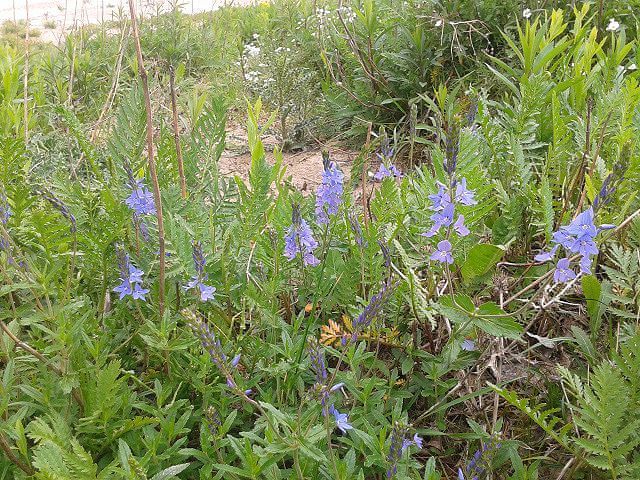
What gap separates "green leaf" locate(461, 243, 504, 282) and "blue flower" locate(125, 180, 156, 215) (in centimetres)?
100

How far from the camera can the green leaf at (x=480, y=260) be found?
5.87 ft

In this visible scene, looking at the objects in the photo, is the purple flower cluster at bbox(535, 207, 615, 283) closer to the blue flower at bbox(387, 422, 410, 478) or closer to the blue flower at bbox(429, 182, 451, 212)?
the blue flower at bbox(429, 182, 451, 212)

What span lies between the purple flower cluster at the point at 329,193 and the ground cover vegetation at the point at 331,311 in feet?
0.04

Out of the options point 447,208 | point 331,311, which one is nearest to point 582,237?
point 447,208

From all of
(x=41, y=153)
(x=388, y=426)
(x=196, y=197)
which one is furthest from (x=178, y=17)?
(x=388, y=426)

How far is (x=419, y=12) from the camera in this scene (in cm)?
394

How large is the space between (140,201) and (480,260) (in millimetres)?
1068

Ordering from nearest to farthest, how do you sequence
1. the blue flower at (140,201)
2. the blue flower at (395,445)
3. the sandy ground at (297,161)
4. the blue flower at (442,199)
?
the blue flower at (395,445) < the blue flower at (442,199) < the blue flower at (140,201) < the sandy ground at (297,161)

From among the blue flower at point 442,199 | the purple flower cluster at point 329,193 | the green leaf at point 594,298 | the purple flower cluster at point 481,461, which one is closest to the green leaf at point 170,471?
the purple flower cluster at point 481,461

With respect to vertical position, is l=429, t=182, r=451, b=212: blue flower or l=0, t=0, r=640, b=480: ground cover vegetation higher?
l=429, t=182, r=451, b=212: blue flower

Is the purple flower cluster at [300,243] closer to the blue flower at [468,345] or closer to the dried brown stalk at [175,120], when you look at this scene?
the dried brown stalk at [175,120]

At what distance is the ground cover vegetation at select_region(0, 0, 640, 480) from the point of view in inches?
61.1

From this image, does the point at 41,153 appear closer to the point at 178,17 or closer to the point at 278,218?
the point at 278,218

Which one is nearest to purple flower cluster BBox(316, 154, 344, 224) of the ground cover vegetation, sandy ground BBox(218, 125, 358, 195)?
the ground cover vegetation
